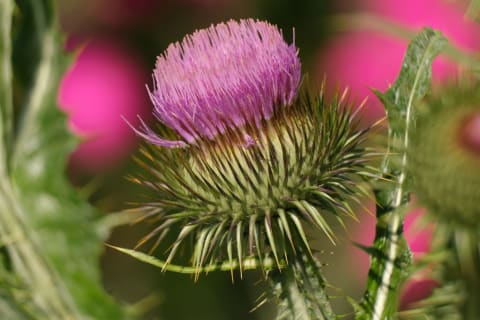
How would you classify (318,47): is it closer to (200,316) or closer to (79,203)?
(200,316)

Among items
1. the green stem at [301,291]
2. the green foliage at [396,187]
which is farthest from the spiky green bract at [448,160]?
the green stem at [301,291]

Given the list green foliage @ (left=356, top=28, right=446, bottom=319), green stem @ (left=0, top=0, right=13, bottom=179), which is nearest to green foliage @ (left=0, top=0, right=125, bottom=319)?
green stem @ (left=0, top=0, right=13, bottom=179)

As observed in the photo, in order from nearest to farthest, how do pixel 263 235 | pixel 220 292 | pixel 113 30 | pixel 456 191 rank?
pixel 263 235 < pixel 456 191 < pixel 220 292 < pixel 113 30

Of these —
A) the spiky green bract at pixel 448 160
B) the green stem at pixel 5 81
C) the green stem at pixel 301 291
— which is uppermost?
the green stem at pixel 5 81

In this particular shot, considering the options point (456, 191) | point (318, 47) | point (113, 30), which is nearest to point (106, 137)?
point (113, 30)

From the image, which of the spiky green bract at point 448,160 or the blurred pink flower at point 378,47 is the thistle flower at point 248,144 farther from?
the blurred pink flower at point 378,47

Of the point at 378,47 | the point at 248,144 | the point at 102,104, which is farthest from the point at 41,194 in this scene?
the point at 378,47

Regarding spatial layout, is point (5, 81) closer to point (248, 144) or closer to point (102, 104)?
point (248, 144)

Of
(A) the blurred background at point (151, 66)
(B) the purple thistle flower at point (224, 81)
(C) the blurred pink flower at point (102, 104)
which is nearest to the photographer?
(B) the purple thistle flower at point (224, 81)
